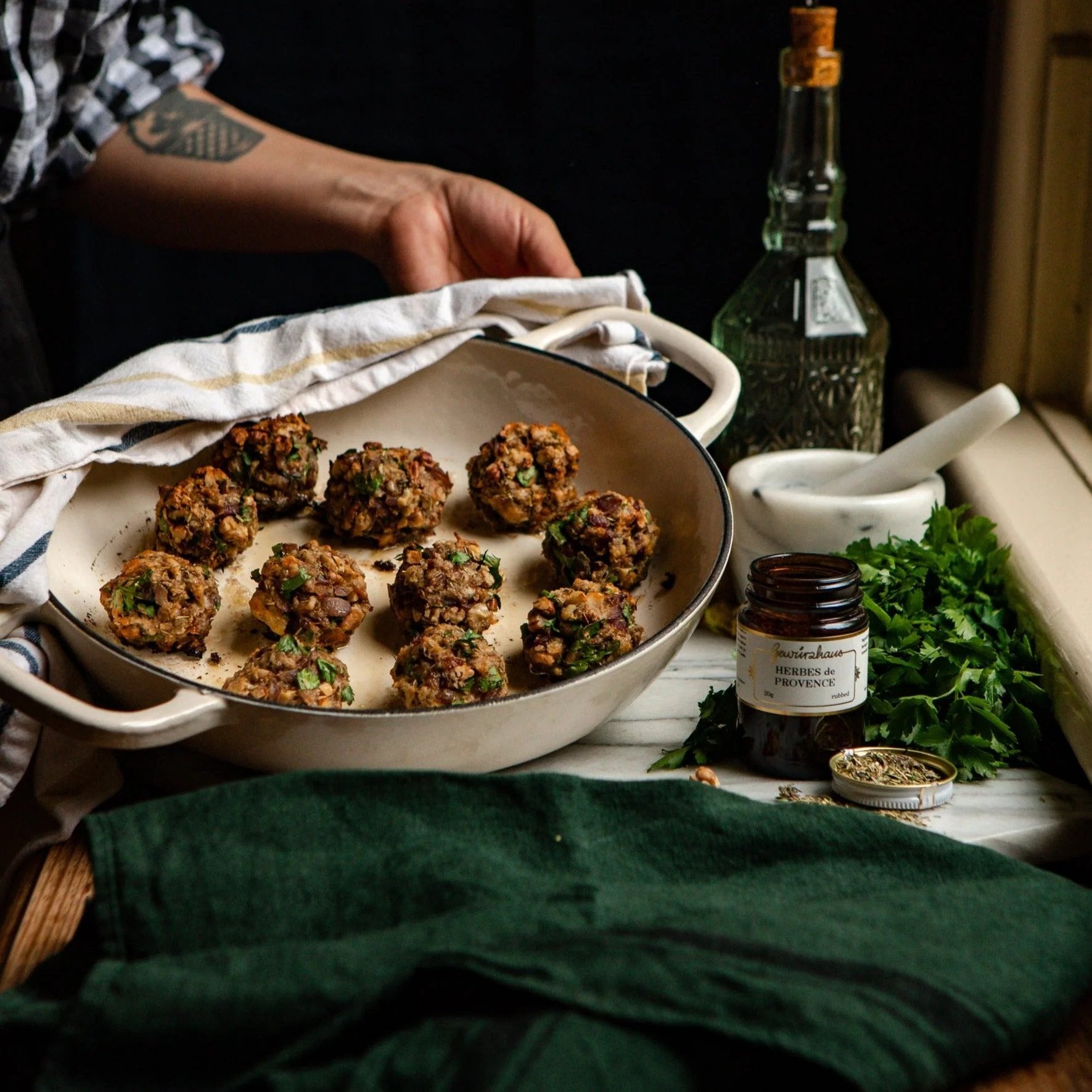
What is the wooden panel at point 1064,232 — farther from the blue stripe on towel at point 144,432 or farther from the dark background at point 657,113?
the blue stripe on towel at point 144,432

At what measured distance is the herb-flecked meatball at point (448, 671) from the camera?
37.0 inches

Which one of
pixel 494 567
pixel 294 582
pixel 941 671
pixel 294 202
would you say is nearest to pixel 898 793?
pixel 941 671

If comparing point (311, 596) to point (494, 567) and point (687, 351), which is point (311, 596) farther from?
point (687, 351)

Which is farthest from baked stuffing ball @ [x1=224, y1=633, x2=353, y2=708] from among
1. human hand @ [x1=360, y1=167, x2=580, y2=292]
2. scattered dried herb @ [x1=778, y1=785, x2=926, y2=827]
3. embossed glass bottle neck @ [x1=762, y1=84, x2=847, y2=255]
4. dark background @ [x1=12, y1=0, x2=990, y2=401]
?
dark background @ [x1=12, y1=0, x2=990, y2=401]

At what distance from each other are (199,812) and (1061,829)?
1.99 ft

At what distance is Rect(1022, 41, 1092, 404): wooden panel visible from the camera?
5.07 ft

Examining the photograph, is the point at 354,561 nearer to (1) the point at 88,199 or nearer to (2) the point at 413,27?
(1) the point at 88,199

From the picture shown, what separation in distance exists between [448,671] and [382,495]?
252 mm

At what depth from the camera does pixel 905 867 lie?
803 mm

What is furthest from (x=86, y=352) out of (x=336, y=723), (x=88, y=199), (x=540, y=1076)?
(x=540, y=1076)

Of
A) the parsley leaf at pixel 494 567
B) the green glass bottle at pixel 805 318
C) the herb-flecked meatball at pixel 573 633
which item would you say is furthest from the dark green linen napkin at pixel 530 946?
the green glass bottle at pixel 805 318

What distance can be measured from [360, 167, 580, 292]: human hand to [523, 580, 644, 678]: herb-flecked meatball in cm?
63

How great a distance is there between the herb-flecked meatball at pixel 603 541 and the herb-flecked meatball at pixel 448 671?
16 centimetres

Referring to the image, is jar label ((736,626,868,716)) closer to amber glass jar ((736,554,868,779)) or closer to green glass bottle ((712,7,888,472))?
amber glass jar ((736,554,868,779))
